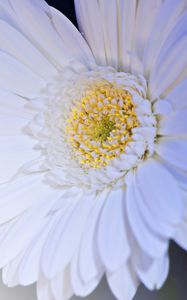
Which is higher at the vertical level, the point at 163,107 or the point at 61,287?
the point at 163,107

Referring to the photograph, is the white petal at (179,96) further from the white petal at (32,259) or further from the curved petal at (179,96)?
the white petal at (32,259)

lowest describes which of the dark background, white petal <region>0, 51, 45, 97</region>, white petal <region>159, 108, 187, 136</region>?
the dark background

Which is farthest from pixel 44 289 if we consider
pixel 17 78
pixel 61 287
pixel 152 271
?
pixel 17 78

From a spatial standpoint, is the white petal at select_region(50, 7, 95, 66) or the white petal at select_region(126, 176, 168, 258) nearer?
the white petal at select_region(126, 176, 168, 258)

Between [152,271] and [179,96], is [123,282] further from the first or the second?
[179,96]

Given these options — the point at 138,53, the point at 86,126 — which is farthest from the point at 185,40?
the point at 86,126

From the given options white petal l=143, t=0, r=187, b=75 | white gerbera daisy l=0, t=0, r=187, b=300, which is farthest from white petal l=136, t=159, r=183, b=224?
white petal l=143, t=0, r=187, b=75

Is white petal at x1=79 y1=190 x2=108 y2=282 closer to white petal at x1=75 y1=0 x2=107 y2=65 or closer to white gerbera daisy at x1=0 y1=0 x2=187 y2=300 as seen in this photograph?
white gerbera daisy at x1=0 y1=0 x2=187 y2=300

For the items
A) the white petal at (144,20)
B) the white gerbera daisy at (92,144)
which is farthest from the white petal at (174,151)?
the white petal at (144,20)
